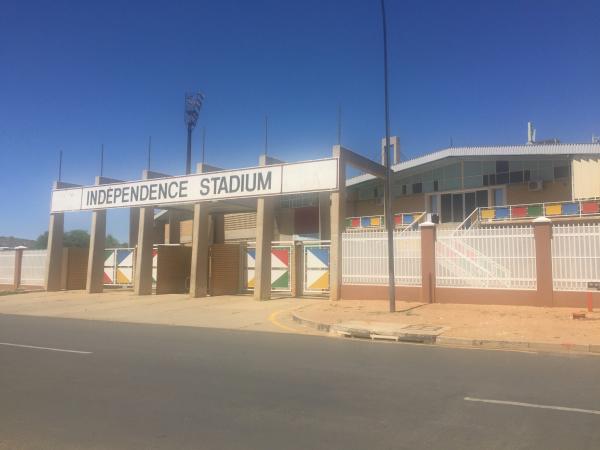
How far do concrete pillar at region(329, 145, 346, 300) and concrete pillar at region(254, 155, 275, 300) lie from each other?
9.39 ft

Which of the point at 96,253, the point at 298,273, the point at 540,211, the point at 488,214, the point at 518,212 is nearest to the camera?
the point at 298,273

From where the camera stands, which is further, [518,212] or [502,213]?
[502,213]

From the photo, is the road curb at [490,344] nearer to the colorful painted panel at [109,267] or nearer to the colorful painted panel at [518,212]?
the colorful painted panel at [518,212]

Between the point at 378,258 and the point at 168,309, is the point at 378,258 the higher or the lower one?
the higher one

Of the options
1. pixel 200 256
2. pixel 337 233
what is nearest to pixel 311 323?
pixel 337 233

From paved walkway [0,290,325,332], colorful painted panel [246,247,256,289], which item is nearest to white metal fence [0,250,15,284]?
paved walkway [0,290,325,332]

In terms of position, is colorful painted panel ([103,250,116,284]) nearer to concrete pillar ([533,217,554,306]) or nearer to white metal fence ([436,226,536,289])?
white metal fence ([436,226,536,289])

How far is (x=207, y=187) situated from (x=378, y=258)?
27.3 feet

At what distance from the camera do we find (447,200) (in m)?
30.4

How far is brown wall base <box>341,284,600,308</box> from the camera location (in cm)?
1398

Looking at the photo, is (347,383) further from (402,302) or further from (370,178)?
(370,178)

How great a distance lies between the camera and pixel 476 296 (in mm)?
15453

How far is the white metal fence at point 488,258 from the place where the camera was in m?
14.8

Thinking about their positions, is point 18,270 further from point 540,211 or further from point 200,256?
point 540,211
